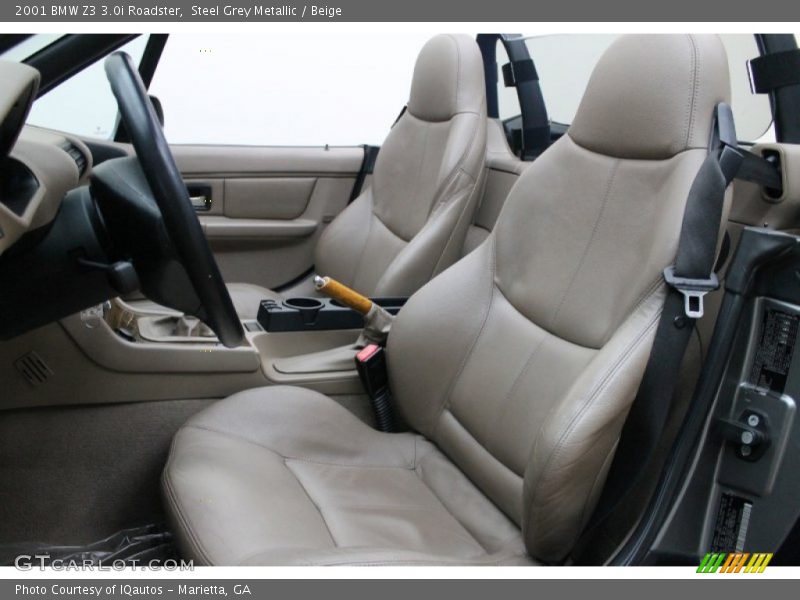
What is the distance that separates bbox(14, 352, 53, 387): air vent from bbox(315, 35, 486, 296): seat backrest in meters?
0.80

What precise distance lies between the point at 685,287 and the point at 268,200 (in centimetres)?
174

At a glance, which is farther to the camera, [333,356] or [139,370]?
[333,356]

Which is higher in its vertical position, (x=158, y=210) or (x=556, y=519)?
(x=158, y=210)

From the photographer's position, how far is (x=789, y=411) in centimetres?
105

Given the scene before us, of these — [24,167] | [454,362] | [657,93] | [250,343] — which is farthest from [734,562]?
[24,167]

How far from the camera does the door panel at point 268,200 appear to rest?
8.05 feet

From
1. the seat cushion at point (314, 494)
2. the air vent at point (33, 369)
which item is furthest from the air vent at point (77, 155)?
the seat cushion at point (314, 494)

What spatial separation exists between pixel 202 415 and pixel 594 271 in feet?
2.40

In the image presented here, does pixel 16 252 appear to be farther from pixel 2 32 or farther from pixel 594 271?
pixel 594 271

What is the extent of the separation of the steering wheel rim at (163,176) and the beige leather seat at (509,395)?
0.35 metres

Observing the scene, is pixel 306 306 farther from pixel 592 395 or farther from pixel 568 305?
pixel 592 395

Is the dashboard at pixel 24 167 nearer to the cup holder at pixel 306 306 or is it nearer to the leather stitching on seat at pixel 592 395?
the cup holder at pixel 306 306

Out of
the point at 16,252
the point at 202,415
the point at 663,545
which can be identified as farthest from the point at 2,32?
the point at 663,545

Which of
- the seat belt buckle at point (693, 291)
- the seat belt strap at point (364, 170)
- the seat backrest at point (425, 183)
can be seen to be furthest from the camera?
the seat belt strap at point (364, 170)
